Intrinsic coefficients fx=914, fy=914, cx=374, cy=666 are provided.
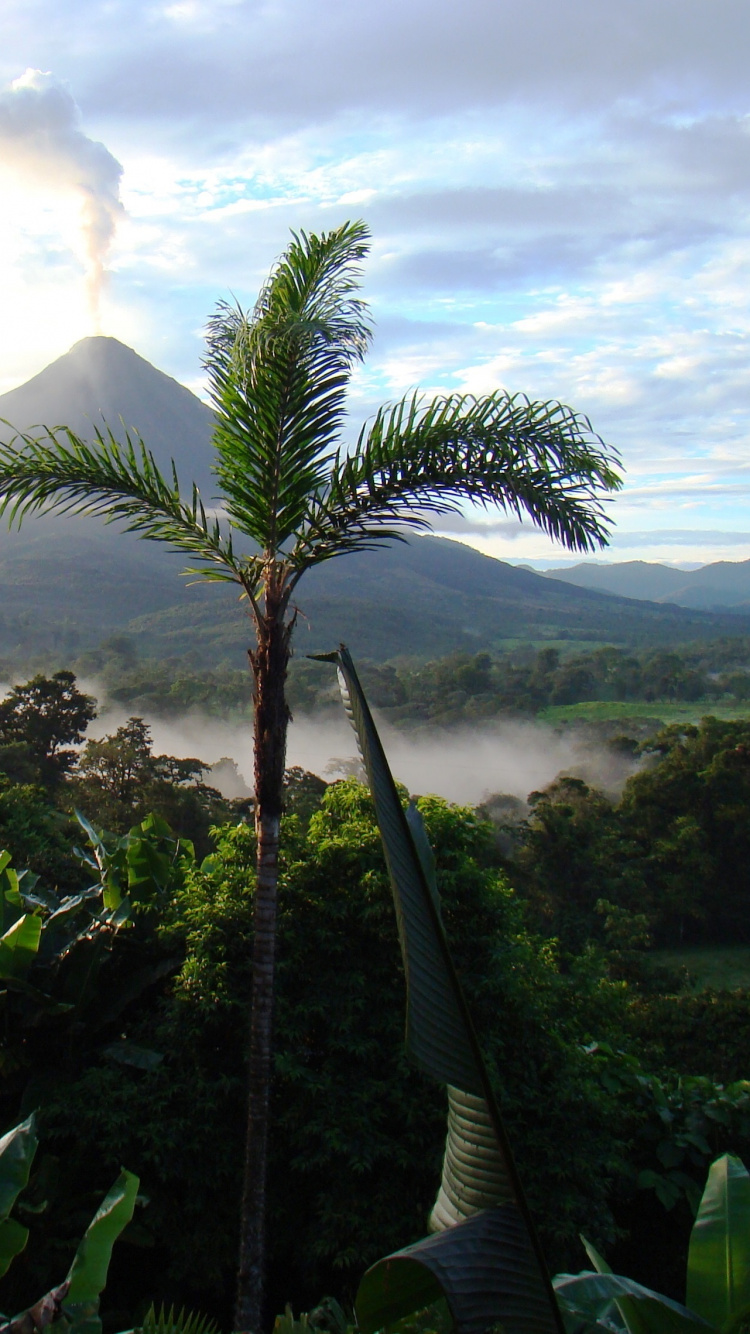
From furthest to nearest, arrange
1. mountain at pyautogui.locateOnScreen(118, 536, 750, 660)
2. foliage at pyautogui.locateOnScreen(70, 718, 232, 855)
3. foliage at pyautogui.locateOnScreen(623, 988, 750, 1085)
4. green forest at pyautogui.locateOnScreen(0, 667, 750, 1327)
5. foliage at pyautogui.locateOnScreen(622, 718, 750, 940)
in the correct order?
mountain at pyautogui.locateOnScreen(118, 536, 750, 660) < foliage at pyautogui.locateOnScreen(622, 718, 750, 940) < foliage at pyautogui.locateOnScreen(70, 718, 232, 855) < foliage at pyautogui.locateOnScreen(623, 988, 750, 1085) < green forest at pyautogui.locateOnScreen(0, 667, 750, 1327)

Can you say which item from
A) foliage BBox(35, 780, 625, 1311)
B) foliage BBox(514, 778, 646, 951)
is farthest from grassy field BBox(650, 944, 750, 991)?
foliage BBox(35, 780, 625, 1311)

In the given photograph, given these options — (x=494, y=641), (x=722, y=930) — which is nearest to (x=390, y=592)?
(x=494, y=641)

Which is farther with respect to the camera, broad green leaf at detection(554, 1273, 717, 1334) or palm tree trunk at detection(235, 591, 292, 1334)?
palm tree trunk at detection(235, 591, 292, 1334)

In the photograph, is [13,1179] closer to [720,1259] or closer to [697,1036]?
[720,1259]

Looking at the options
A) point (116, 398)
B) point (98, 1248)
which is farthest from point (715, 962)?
point (116, 398)

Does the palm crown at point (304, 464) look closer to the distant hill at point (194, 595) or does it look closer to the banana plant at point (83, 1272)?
the banana plant at point (83, 1272)

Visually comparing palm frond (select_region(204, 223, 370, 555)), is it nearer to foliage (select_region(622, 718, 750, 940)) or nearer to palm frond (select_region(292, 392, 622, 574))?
palm frond (select_region(292, 392, 622, 574))

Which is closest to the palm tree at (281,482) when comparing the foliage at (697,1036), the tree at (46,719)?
the foliage at (697,1036)
